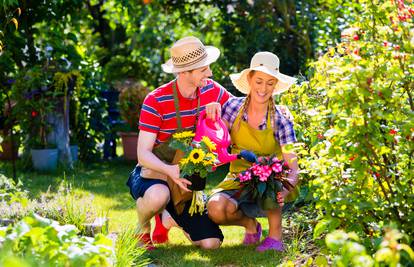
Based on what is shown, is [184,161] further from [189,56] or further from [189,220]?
[189,56]

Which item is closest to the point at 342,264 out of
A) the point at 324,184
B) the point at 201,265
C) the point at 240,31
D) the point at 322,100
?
the point at 324,184

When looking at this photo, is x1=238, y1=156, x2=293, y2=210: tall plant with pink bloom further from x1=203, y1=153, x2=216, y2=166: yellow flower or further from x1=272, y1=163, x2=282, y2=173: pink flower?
x1=203, y1=153, x2=216, y2=166: yellow flower

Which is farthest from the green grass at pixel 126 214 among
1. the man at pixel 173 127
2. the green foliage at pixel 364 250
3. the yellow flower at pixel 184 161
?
the green foliage at pixel 364 250

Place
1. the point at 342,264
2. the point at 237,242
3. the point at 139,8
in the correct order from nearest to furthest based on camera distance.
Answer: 1. the point at 342,264
2. the point at 237,242
3. the point at 139,8

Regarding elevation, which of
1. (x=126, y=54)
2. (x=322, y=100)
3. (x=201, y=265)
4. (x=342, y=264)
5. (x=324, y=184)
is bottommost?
(x=201, y=265)

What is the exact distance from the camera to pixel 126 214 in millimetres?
5473

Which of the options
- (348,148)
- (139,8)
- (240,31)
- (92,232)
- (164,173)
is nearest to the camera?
(348,148)

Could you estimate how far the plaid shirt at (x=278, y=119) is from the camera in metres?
4.44

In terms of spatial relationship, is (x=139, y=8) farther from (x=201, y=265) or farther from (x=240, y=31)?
(x=201, y=265)

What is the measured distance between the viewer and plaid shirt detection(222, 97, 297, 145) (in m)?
4.44

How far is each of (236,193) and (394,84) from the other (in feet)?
5.40

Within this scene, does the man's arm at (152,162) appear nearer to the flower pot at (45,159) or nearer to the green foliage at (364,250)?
the green foliage at (364,250)

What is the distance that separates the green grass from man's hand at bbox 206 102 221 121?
77cm

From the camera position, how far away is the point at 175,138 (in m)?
4.33
